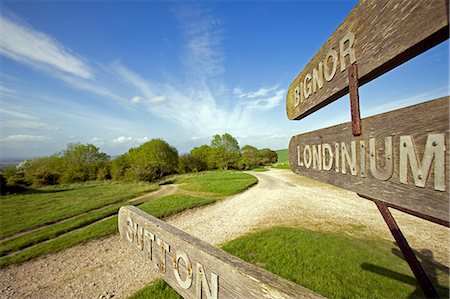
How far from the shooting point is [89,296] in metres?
5.31

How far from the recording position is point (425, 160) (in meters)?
0.76

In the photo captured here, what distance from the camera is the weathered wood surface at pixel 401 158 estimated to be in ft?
2.39

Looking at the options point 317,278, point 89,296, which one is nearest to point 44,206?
point 89,296

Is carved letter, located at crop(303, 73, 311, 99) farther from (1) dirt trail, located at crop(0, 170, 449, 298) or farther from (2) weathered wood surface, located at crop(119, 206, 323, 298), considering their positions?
(1) dirt trail, located at crop(0, 170, 449, 298)

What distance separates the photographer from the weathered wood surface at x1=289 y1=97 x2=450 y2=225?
73 cm

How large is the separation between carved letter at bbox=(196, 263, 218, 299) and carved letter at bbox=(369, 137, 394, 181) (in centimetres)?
115

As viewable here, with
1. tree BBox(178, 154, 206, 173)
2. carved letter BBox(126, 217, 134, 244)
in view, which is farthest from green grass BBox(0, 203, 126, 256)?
tree BBox(178, 154, 206, 173)

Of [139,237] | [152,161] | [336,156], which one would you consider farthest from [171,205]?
[152,161]

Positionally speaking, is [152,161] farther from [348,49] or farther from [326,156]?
[348,49]

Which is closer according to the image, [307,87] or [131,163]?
[307,87]

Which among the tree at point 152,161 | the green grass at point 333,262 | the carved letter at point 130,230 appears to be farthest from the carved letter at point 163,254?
the tree at point 152,161

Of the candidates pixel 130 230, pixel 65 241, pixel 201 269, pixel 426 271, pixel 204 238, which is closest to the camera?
pixel 201 269

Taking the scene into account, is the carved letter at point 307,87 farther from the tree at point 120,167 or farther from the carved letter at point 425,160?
the tree at point 120,167

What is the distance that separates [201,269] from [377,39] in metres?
1.81
